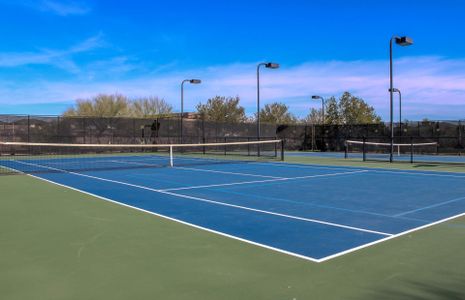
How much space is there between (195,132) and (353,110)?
69.5ft

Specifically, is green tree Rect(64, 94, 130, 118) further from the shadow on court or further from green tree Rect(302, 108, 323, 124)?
the shadow on court

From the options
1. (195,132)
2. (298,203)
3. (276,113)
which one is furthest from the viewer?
(276,113)

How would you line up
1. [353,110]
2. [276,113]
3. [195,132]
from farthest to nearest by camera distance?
[276,113] → [353,110] → [195,132]

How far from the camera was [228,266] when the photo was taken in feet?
15.5

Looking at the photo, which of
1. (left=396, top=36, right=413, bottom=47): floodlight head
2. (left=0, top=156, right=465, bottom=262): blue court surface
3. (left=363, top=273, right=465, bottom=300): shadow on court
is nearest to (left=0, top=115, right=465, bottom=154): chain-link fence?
(left=396, top=36, right=413, bottom=47): floodlight head

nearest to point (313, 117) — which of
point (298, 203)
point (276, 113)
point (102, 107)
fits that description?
point (276, 113)

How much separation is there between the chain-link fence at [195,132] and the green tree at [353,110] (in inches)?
424

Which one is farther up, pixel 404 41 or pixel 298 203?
pixel 404 41

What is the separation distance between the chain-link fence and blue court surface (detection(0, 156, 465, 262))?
1582cm

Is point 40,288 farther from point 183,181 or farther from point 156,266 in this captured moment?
point 183,181

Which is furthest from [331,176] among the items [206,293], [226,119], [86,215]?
[226,119]

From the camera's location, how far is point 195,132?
37.7 metres

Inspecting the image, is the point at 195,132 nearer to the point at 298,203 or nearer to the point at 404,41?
the point at 404,41

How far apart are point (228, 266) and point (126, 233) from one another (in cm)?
211
